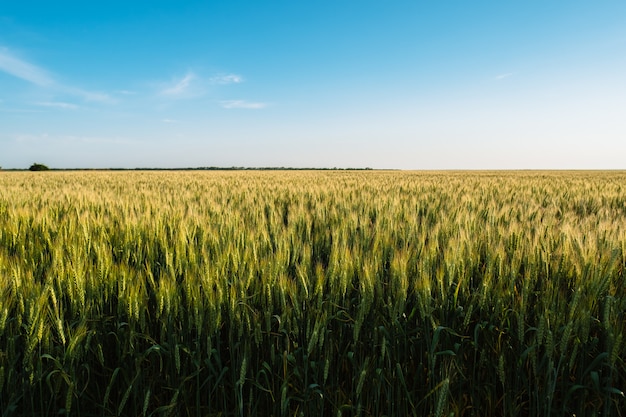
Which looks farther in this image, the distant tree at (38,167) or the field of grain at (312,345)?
the distant tree at (38,167)

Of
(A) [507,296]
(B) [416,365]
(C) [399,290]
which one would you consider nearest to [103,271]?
(C) [399,290]

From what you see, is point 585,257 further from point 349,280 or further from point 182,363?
point 182,363

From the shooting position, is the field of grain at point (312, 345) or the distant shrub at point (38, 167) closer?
the field of grain at point (312, 345)

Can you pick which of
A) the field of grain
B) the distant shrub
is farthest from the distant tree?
the field of grain

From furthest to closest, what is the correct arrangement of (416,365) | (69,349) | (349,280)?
(349,280) → (416,365) → (69,349)

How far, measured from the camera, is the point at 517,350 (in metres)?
1.56

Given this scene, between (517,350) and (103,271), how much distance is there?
185 centimetres

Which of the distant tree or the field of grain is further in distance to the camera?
the distant tree

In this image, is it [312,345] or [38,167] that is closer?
[312,345]

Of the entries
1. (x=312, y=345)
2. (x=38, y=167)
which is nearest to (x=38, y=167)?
(x=38, y=167)

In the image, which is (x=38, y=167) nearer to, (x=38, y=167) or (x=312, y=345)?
(x=38, y=167)

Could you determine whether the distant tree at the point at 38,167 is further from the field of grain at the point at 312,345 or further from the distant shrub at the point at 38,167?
the field of grain at the point at 312,345

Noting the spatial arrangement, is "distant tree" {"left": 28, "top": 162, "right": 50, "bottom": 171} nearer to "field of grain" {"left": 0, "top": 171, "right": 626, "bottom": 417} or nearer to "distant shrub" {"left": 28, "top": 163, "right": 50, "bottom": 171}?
"distant shrub" {"left": 28, "top": 163, "right": 50, "bottom": 171}

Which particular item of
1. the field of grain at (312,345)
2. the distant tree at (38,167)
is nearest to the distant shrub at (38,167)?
the distant tree at (38,167)
